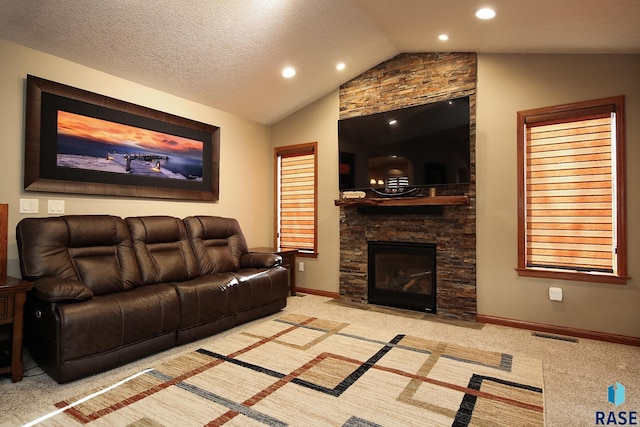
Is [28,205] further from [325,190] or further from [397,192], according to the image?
[397,192]

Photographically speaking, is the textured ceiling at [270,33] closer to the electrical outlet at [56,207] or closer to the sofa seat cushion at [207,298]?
the electrical outlet at [56,207]

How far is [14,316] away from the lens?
228 cm

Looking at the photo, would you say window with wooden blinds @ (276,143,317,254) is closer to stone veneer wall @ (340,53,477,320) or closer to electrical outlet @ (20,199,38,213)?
stone veneer wall @ (340,53,477,320)

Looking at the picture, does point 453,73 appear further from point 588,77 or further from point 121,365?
point 121,365

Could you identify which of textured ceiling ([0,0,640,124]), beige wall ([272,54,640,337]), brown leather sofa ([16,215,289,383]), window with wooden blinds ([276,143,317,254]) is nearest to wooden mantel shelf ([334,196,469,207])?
beige wall ([272,54,640,337])

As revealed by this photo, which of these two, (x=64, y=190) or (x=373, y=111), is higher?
(x=373, y=111)

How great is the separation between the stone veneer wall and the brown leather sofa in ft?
3.62

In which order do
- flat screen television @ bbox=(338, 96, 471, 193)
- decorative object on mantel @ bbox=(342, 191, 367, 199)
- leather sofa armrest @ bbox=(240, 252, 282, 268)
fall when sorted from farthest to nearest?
1. decorative object on mantel @ bbox=(342, 191, 367, 199)
2. leather sofa armrest @ bbox=(240, 252, 282, 268)
3. flat screen television @ bbox=(338, 96, 471, 193)

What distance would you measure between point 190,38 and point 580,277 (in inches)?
168

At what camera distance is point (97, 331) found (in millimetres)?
2414

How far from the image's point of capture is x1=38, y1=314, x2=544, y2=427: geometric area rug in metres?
1.95

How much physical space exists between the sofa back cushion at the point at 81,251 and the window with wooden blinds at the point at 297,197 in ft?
7.98

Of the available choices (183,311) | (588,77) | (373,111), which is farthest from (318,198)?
(588,77)

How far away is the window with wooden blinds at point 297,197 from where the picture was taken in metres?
5.11
